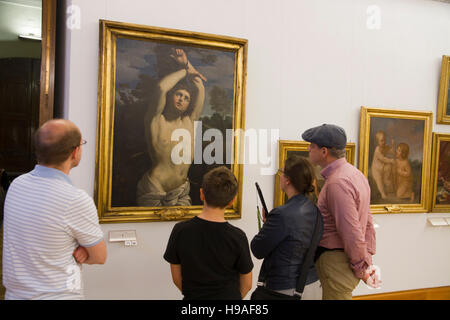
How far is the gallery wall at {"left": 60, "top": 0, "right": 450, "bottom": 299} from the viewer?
407 centimetres

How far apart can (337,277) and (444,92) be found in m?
4.12

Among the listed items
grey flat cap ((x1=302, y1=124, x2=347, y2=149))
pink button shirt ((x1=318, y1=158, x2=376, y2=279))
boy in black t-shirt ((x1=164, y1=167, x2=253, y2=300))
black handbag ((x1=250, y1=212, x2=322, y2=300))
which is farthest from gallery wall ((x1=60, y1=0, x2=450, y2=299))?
black handbag ((x1=250, y1=212, x2=322, y2=300))

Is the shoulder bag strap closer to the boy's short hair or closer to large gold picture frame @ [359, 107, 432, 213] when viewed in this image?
Result: the boy's short hair

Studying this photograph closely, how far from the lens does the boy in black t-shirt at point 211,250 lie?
266cm

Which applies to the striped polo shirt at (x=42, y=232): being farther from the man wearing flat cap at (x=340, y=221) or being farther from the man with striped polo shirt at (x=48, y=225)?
the man wearing flat cap at (x=340, y=221)

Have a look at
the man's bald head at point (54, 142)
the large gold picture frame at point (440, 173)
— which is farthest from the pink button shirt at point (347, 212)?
the large gold picture frame at point (440, 173)

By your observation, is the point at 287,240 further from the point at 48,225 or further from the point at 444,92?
the point at 444,92

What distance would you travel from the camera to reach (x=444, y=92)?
5758 millimetres

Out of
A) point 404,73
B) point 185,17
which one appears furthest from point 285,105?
point 404,73

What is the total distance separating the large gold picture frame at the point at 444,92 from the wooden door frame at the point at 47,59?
5.86m

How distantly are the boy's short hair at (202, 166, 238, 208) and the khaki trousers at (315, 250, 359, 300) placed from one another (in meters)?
1.41

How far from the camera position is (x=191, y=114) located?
174 inches
